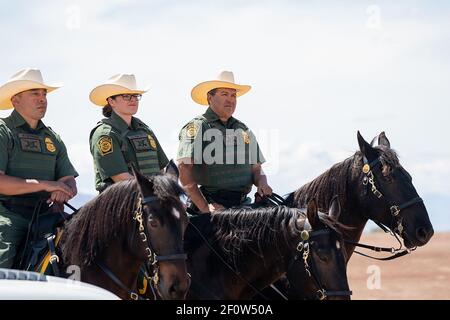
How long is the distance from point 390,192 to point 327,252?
75.9 inches

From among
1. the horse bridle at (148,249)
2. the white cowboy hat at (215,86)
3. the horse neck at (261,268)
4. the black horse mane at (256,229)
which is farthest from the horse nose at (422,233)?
the horse bridle at (148,249)

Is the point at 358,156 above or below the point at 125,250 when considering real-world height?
above

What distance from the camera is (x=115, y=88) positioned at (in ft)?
36.6

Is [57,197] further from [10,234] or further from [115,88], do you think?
[115,88]

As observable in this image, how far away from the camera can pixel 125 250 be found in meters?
9.21

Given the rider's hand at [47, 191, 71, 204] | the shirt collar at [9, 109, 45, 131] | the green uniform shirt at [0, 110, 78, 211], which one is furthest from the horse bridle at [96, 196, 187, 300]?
the shirt collar at [9, 109, 45, 131]

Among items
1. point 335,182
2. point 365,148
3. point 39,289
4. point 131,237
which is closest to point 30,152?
point 131,237

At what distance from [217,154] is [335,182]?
1233mm

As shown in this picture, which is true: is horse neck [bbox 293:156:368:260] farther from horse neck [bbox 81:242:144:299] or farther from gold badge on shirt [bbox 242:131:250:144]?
horse neck [bbox 81:242:144:299]

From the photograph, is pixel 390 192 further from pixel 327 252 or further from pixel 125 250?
pixel 125 250

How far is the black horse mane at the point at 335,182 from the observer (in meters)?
11.1
